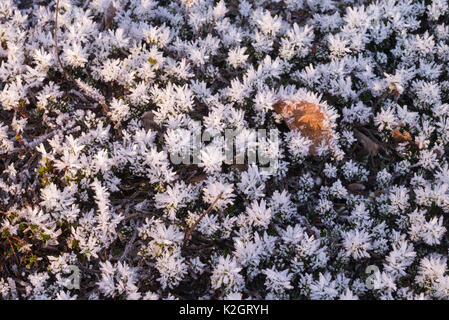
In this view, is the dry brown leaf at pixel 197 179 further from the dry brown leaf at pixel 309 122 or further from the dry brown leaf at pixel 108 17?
the dry brown leaf at pixel 108 17

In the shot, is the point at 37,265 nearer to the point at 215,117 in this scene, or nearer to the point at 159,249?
the point at 159,249

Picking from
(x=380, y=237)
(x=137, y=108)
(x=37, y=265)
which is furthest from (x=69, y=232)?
(x=380, y=237)

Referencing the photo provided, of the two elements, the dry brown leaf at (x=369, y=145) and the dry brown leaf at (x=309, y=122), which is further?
the dry brown leaf at (x=369, y=145)

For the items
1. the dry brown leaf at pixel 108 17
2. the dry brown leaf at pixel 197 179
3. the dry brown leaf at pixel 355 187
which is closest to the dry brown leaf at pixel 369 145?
the dry brown leaf at pixel 355 187

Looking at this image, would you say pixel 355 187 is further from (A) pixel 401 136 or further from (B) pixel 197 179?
(B) pixel 197 179

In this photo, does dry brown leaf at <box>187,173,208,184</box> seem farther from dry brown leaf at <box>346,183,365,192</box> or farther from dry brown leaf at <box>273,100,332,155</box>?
dry brown leaf at <box>346,183,365,192</box>

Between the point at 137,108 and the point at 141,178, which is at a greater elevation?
the point at 137,108
